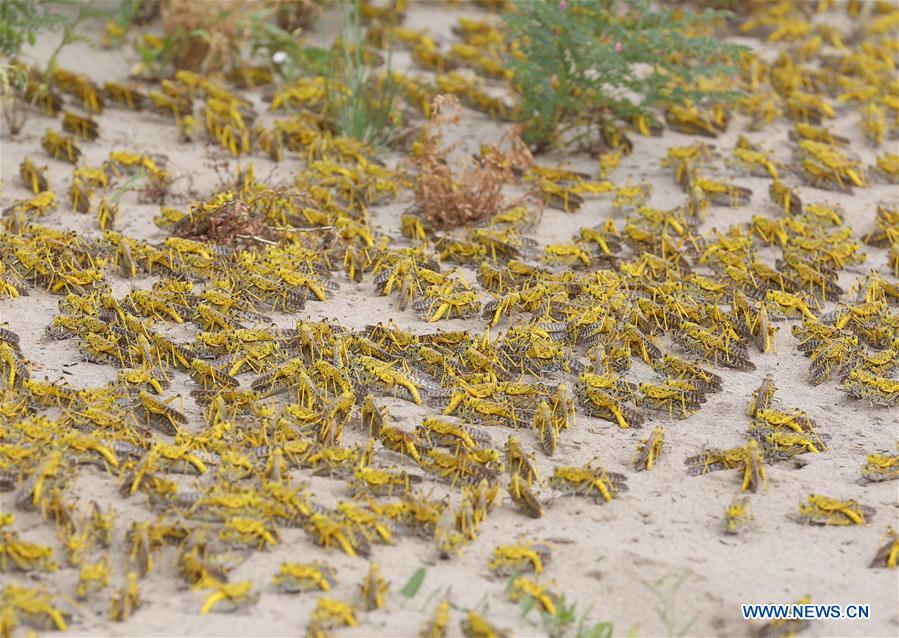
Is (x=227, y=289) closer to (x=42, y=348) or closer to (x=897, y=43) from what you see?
(x=42, y=348)

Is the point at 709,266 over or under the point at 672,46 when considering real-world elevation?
under

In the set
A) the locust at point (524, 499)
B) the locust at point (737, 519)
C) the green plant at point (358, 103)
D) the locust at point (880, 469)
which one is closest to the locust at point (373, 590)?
the locust at point (524, 499)

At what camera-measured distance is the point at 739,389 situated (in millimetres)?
5258

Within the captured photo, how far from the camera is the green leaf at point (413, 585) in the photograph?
375cm

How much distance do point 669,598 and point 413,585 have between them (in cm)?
77

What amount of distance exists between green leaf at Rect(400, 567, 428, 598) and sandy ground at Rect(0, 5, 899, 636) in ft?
0.11

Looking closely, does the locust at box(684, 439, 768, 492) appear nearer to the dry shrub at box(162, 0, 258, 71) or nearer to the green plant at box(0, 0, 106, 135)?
the green plant at box(0, 0, 106, 135)

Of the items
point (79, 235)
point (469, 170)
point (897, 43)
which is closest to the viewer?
point (79, 235)

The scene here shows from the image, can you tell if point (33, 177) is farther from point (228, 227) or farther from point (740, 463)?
point (740, 463)

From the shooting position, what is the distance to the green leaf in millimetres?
3748

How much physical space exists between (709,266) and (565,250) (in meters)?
0.73

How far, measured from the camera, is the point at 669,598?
3842mm

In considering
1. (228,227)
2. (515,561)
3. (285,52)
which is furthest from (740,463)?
(285,52)

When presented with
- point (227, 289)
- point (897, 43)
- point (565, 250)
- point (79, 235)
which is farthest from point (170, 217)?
point (897, 43)
